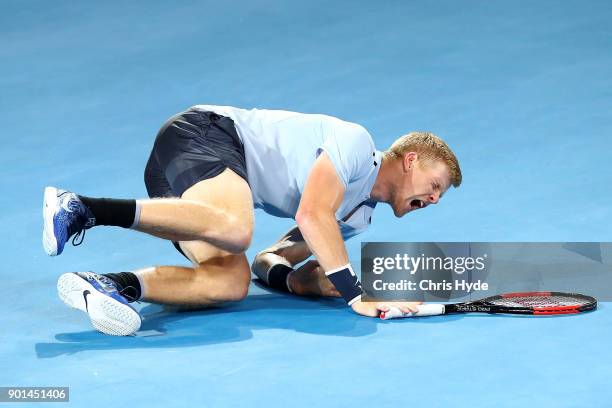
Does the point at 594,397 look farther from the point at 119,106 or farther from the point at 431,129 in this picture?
the point at 119,106

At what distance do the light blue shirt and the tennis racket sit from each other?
2.03 ft

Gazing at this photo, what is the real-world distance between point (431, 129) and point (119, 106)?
217 cm

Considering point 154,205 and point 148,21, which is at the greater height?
point 148,21

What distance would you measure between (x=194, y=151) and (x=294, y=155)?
442mm

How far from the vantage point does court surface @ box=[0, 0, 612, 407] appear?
4.60 m

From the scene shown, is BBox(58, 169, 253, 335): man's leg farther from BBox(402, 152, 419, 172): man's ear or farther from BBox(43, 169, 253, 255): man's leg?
BBox(402, 152, 419, 172): man's ear

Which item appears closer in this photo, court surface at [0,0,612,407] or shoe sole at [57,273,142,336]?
court surface at [0,0,612,407]

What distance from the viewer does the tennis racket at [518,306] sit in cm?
529

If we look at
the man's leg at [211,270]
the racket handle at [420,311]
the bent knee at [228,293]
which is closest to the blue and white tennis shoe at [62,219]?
the man's leg at [211,270]

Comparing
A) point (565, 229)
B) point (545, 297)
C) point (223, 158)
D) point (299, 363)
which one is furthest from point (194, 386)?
point (565, 229)

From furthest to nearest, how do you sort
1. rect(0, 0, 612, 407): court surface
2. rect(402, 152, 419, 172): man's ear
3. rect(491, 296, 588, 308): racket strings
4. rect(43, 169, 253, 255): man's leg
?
rect(402, 152, 419, 172): man's ear → rect(491, 296, 588, 308): racket strings → rect(43, 169, 253, 255): man's leg → rect(0, 0, 612, 407): court surface

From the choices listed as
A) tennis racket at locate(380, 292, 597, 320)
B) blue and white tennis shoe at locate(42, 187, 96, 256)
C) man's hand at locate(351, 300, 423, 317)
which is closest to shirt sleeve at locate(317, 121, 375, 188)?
man's hand at locate(351, 300, 423, 317)

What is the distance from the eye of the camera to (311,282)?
582 centimetres

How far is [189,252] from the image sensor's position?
18.9 ft
